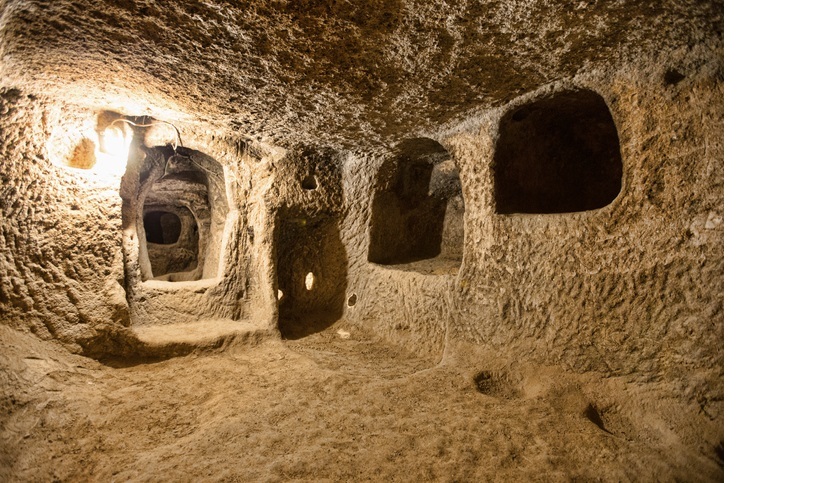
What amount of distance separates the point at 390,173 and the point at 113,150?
216cm

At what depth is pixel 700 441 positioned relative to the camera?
155 centimetres

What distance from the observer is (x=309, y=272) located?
3.76m

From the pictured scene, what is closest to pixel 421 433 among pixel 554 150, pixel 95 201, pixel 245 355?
pixel 245 355

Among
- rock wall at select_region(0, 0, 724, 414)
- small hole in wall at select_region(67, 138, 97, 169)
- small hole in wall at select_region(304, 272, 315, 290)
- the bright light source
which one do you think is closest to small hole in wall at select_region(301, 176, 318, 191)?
rock wall at select_region(0, 0, 724, 414)

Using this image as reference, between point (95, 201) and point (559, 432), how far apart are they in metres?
3.15

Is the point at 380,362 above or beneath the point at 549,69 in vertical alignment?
beneath

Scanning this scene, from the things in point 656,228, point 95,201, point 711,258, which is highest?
point 95,201

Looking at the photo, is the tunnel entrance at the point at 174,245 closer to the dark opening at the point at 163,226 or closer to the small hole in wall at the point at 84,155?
the dark opening at the point at 163,226

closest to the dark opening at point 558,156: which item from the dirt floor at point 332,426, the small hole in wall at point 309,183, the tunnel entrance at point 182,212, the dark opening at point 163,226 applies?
the dirt floor at point 332,426

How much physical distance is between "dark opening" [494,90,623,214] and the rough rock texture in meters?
0.02

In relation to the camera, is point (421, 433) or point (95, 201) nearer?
point (421, 433)

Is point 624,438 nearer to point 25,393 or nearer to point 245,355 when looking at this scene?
point 245,355

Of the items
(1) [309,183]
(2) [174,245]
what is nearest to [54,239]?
(1) [309,183]

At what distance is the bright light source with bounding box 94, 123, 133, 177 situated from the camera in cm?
267
